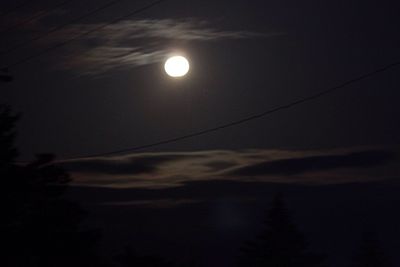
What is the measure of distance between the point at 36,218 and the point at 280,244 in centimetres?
3030

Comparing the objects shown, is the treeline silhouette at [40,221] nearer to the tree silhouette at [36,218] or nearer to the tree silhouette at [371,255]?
the tree silhouette at [36,218]

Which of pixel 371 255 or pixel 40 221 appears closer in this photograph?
pixel 40 221

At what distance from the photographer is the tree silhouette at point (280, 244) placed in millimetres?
67062

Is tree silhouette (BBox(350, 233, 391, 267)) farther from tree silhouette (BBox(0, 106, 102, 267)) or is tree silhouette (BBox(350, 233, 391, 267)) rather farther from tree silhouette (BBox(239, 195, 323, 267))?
tree silhouette (BBox(0, 106, 102, 267))

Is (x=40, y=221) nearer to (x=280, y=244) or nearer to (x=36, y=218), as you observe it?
(x=36, y=218)

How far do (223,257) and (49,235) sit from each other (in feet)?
272

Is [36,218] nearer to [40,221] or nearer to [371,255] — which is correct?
[40,221]

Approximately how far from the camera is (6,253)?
37281 millimetres

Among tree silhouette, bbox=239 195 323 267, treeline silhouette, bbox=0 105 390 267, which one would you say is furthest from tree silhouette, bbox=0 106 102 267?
tree silhouette, bbox=239 195 323 267

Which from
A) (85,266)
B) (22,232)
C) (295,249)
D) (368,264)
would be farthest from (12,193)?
(368,264)

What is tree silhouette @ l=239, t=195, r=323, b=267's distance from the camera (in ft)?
220

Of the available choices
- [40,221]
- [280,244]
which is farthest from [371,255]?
[40,221]

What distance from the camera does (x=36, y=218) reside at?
130 feet

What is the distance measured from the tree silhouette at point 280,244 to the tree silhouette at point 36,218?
Result: 26.9 m
